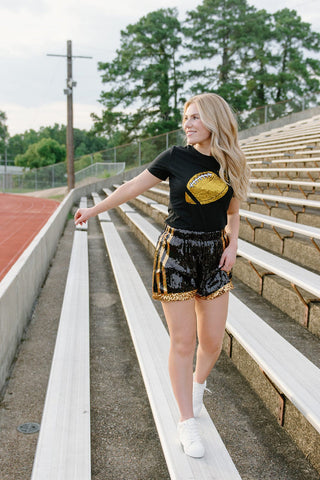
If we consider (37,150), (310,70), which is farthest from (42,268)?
(37,150)

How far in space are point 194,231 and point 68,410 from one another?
1179 mm

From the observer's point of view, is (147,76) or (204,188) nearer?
(204,188)

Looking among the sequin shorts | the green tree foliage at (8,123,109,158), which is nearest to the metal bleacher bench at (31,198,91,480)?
the sequin shorts

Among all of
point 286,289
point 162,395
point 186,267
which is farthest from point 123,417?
point 286,289

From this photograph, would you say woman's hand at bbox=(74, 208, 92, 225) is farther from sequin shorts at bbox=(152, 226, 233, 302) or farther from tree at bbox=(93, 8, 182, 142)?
tree at bbox=(93, 8, 182, 142)

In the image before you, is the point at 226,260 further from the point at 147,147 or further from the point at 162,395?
the point at 147,147

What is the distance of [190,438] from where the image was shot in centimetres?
191

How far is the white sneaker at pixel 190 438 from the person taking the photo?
6.16 feet

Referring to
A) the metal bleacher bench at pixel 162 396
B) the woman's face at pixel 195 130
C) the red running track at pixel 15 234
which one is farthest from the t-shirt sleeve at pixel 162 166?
the red running track at pixel 15 234

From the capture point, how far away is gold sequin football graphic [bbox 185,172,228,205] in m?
1.85

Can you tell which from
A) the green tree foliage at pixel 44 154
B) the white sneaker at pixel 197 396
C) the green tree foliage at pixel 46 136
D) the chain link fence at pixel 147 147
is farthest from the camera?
the green tree foliage at pixel 46 136

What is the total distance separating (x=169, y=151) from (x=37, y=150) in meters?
59.0

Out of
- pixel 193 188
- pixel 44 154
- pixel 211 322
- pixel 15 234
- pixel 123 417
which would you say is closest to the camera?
pixel 193 188

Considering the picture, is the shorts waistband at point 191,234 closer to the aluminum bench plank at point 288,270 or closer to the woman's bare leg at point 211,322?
the woman's bare leg at point 211,322
